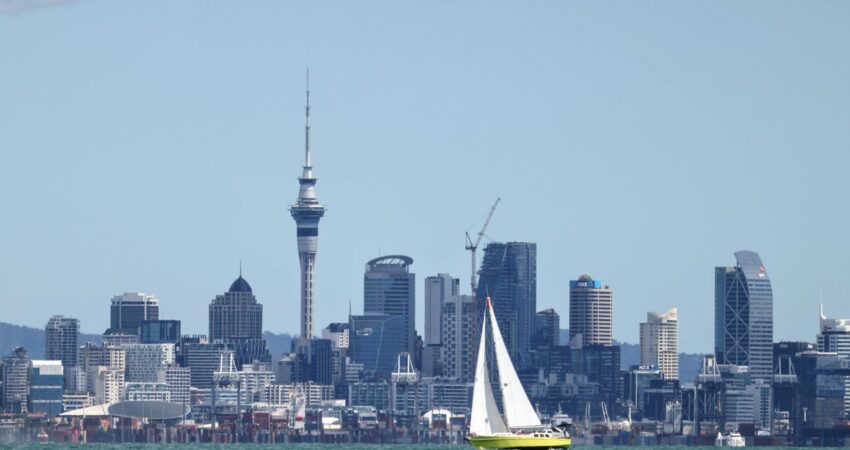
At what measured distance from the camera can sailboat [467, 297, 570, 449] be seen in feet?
475

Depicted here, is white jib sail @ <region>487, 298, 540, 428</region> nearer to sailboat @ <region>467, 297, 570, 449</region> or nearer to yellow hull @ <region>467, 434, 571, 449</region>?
sailboat @ <region>467, 297, 570, 449</region>

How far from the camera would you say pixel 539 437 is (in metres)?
146

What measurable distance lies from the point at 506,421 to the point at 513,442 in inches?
102

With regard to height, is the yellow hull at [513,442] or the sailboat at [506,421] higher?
the sailboat at [506,421]

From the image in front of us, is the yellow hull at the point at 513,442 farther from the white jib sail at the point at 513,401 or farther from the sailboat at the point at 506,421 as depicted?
the white jib sail at the point at 513,401

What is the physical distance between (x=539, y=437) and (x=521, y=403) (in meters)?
2.75

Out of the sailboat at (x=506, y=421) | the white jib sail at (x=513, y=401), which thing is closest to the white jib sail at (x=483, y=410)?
the sailboat at (x=506, y=421)

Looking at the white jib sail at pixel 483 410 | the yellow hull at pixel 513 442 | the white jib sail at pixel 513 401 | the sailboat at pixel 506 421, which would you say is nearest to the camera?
the yellow hull at pixel 513 442

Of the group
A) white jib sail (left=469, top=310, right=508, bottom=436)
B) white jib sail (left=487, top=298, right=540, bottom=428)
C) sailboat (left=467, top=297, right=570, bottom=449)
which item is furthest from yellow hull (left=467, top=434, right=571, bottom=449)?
white jib sail (left=487, top=298, right=540, bottom=428)

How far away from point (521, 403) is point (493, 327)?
19.0ft

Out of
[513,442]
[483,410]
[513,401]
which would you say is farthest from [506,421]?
[513,442]

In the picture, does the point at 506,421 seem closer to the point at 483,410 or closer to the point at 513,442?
the point at 483,410

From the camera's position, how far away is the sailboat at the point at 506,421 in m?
145

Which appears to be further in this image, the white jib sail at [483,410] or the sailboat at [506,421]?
the white jib sail at [483,410]
